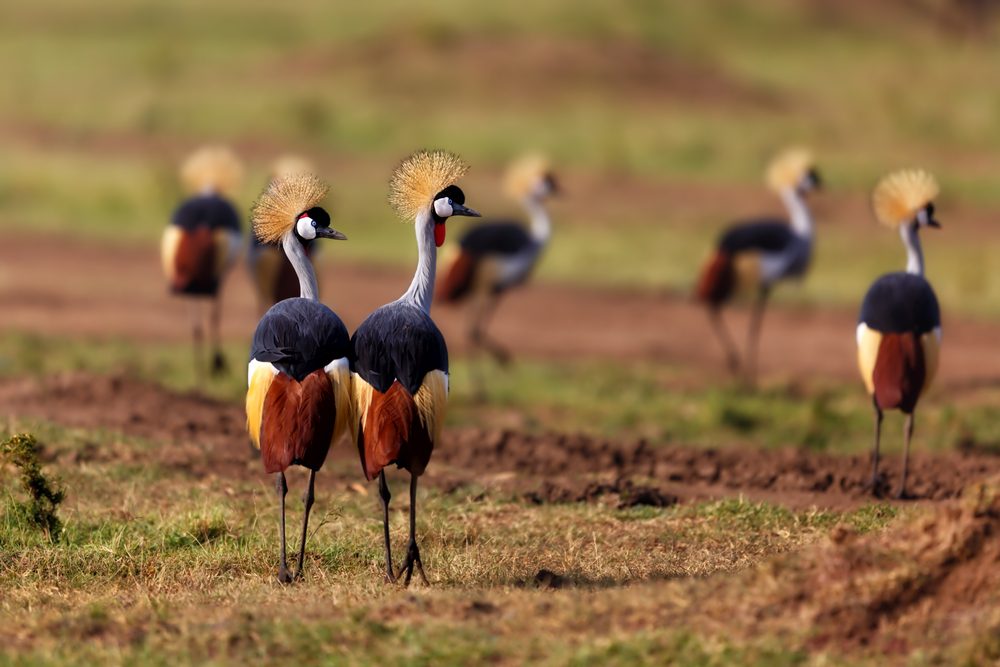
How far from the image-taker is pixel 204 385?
12125 millimetres

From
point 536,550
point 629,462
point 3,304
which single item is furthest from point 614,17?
point 536,550

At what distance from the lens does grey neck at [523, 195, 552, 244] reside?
14.2 m

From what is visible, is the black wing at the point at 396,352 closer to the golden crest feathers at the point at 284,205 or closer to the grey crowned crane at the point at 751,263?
the golden crest feathers at the point at 284,205

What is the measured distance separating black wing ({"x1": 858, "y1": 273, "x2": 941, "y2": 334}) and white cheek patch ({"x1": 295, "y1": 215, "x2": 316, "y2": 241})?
3247mm

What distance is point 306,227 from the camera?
673 centimetres

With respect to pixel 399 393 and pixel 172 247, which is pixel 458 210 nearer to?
pixel 399 393

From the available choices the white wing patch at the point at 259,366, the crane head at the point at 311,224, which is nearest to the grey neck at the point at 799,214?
the crane head at the point at 311,224

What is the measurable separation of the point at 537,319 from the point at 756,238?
2.97 meters

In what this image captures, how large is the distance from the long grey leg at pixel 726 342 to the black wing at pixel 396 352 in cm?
724

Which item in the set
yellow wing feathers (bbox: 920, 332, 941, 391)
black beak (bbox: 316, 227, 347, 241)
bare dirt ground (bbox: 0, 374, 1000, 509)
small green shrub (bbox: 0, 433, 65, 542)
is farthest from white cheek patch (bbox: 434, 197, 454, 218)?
yellow wing feathers (bbox: 920, 332, 941, 391)

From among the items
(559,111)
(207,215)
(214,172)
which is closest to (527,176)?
(214,172)

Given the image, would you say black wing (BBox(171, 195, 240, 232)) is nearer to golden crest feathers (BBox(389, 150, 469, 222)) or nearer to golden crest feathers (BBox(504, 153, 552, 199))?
golden crest feathers (BBox(504, 153, 552, 199))

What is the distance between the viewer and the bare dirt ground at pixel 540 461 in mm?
8211

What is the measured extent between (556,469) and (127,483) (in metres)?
2.41
